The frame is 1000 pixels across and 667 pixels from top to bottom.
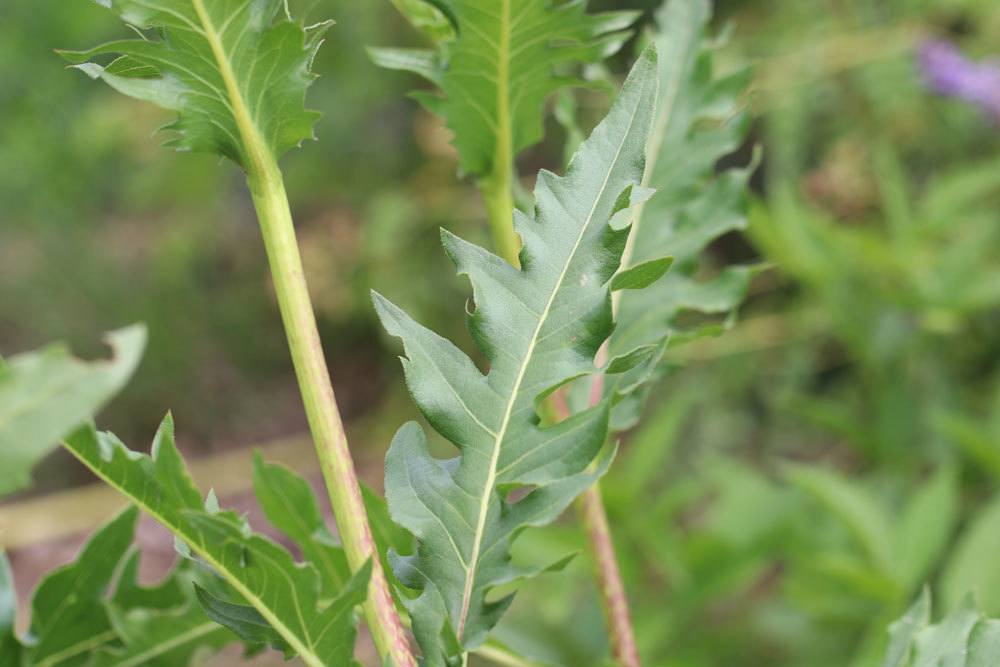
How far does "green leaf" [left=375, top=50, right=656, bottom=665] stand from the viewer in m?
0.33

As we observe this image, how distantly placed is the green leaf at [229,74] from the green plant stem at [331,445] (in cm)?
3

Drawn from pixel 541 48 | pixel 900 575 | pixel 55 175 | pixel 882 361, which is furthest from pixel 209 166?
pixel 541 48

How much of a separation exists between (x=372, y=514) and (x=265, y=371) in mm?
1861

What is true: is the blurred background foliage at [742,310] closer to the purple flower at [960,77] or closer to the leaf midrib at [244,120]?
the purple flower at [960,77]

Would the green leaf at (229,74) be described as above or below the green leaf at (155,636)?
above

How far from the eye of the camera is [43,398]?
0.23 metres

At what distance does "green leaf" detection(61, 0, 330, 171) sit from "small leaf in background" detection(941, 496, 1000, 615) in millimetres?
614

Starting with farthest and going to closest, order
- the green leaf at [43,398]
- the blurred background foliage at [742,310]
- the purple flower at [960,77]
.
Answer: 1. the purple flower at [960,77]
2. the blurred background foliage at [742,310]
3. the green leaf at [43,398]

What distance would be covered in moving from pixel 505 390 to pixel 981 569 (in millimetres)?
571

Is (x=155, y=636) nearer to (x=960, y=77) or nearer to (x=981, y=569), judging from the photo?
(x=981, y=569)

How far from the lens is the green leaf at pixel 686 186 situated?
1.69 ft

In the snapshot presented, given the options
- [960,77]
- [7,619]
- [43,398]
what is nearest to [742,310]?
[960,77]

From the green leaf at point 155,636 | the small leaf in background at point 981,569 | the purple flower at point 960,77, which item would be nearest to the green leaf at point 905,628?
the green leaf at point 155,636

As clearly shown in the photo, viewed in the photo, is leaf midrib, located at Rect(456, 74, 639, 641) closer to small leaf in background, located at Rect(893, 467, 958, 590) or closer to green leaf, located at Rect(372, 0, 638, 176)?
green leaf, located at Rect(372, 0, 638, 176)
